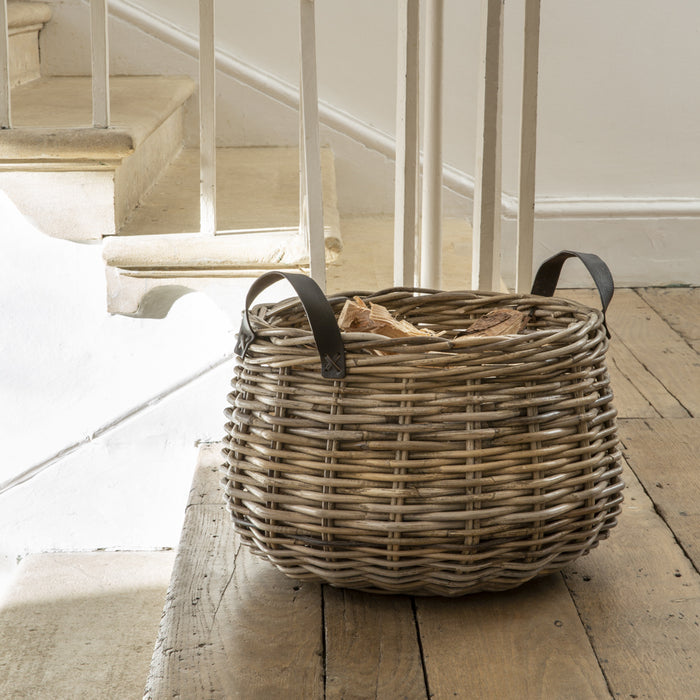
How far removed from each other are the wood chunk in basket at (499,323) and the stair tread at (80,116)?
0.69m

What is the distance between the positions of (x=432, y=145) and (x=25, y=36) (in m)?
1.28

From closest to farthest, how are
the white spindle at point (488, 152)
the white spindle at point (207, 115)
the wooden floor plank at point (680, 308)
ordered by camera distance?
the white spindle at point (488, 152) < the white spindle at point (207, 115) < the wooden floor plank at point (680, 308)

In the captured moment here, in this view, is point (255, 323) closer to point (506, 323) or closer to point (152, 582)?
point (506, 323)

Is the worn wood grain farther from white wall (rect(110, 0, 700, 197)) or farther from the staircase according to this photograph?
white wall (rect(110, 0, 700, 197))

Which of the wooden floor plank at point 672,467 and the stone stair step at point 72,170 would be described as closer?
the wooden floor plank at point 672,467

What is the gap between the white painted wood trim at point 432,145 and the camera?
A: 115 centimetres

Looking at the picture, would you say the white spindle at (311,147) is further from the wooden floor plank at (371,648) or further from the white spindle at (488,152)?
the wooden floor plank at (371,648)

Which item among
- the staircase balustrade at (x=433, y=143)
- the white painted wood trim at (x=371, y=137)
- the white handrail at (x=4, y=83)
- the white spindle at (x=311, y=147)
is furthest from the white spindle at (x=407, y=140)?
the white painted wood trim at (x=371, y=137)

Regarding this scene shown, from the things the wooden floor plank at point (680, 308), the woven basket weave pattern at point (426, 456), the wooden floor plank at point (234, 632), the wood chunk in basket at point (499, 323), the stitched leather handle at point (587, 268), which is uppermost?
the stitched leather handle at point (587, 268)

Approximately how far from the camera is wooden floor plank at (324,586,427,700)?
68 cm

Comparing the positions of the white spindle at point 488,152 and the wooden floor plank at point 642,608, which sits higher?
the white spindle at point 488,152

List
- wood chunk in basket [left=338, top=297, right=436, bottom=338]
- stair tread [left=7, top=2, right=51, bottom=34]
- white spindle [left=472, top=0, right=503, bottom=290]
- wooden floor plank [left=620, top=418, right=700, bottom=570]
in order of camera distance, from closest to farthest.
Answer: wood chunk in basket [left=338, top=297, right=436, bottom=338]
wooden floor plank [left=620, top=418, right=700, bottom=570]
white spindle [left=472, top=0, right=503, bottom=290]
stair tread [left=7, top=2, right=51, bottom=34]

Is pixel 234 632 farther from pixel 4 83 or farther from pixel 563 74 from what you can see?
pixel 563 74

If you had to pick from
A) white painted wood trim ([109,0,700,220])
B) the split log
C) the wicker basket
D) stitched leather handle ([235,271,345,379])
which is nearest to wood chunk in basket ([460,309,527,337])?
the split log
